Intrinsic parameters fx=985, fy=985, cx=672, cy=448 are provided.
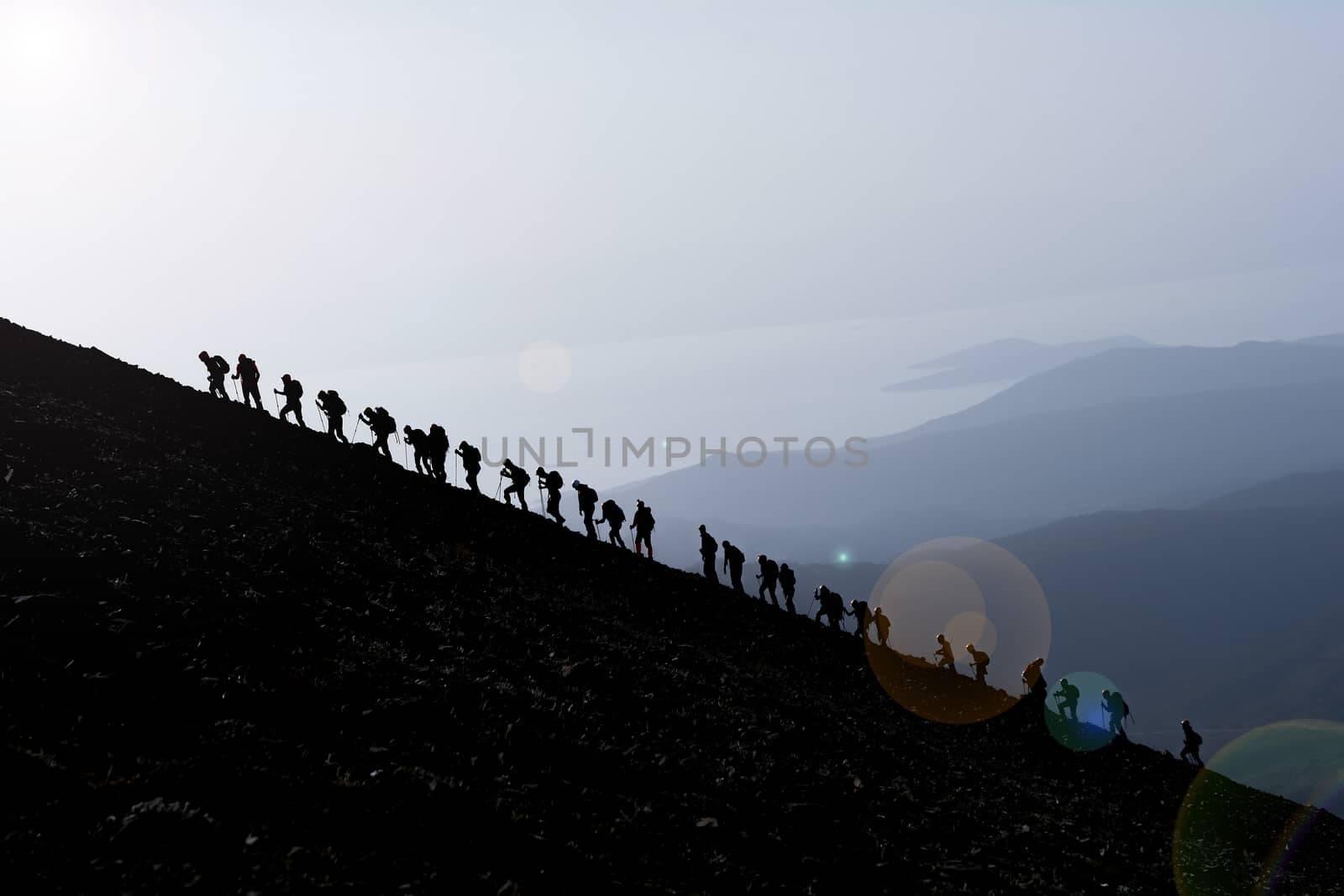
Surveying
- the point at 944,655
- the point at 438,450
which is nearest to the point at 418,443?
the point at 438,450

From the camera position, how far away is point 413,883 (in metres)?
9.63

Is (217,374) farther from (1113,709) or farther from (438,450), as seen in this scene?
(1113,709)

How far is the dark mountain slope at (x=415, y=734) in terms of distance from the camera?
10.1 metres

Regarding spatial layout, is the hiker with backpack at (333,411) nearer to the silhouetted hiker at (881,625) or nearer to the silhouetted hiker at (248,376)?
the silhouetted hiker at (248,376)

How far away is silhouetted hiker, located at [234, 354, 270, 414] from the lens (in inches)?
1435

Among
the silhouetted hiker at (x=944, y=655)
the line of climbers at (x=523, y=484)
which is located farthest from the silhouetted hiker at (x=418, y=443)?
the silhouetted hiker at (x=944, y=655)

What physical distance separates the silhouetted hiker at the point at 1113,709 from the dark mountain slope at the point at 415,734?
3218mm

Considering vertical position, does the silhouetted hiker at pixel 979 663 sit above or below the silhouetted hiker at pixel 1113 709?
above

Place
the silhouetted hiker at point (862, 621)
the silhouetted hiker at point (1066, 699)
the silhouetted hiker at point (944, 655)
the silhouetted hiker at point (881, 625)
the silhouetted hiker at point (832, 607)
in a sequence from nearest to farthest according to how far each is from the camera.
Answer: the silhouetted hiker at point (1066, 699) → the silhouetted hiker at point (944, 655) → the silhouetted hiker at point (881, 625) → the silhouetted hiker at point (862, 621) → the silhouetted hiker at point (832, 607)

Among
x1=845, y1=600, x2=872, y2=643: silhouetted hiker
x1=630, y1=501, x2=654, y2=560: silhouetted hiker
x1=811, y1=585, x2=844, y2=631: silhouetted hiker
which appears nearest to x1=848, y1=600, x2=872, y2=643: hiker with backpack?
x1=845, y1=600, x2=872, y2=643: silhouetted hiker

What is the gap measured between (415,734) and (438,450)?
23.4 metres

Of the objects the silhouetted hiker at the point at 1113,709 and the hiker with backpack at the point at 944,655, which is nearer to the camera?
the silhouetted hiker at the point at 1113,709

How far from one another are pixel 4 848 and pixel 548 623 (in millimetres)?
14024

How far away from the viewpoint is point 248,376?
36.5 metres
